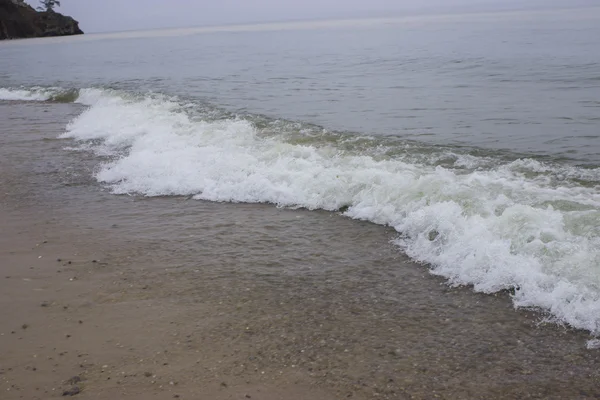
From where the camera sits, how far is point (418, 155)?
8891 mm

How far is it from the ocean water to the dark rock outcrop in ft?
292

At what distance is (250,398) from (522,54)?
25.5m

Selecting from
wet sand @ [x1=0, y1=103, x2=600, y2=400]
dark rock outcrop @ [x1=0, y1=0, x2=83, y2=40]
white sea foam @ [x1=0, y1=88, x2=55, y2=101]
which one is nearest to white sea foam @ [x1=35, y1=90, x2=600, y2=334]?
wet sand @ [x1=0, y1=103, x2=600, y2=400]

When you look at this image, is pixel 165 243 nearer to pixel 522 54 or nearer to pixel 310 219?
pixel 310 219

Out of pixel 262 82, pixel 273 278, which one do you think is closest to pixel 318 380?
pixel 273 278

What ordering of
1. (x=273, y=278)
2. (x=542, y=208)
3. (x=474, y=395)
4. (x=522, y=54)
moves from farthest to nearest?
(x=522, y=54), (x=542, y=208), (x=273, y=278), (x=474, y=395)

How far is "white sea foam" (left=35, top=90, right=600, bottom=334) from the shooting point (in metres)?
4.66

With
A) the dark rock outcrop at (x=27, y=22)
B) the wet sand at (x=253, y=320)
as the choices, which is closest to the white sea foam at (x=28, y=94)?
the wet sand at (x=253, y=320)

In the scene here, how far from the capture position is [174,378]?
3656 mm

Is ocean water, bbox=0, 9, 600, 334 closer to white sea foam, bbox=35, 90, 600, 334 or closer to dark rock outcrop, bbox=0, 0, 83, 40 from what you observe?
white sea foam, bbox=35, 90, 600, 334

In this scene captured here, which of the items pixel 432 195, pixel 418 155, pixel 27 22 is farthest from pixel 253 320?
pixel 27 22

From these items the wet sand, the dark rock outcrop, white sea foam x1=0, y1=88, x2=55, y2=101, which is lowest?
the wet sand

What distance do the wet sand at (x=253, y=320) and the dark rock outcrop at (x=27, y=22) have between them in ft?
349

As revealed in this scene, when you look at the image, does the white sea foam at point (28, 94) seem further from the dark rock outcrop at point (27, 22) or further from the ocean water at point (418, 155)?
the dark rock outcrop at point (27, 22)
